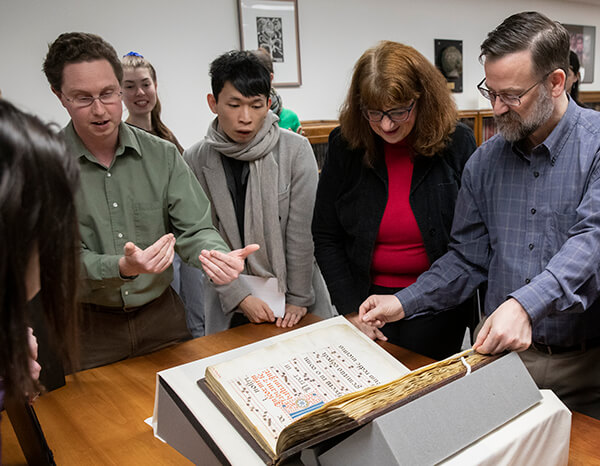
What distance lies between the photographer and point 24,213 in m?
0.54

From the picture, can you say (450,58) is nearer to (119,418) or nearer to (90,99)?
(90,99)

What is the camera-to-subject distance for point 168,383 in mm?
1016

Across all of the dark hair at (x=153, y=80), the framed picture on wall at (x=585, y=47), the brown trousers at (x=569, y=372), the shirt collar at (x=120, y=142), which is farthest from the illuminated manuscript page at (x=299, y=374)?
the framed picture on wall at (x=585, y=47)

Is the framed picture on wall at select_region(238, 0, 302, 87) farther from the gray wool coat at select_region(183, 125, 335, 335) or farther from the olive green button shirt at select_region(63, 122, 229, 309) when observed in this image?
the olive green button shirt at select_region(63, 122, 229, 309)

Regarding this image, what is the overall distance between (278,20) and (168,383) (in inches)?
152

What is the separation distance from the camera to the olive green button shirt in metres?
1.59

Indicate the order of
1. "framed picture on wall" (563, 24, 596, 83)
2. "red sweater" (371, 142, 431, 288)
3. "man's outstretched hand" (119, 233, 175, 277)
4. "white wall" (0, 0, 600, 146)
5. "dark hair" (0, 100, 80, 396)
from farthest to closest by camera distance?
"framed picture on wall" (563, 24, 596, 83) < "white wall" (0, 0, 600, 146) < "red sweater" (371, 142, 431, 288) < "man's outstretched hand" (119, 233, 175, 277) < "dark hair" (0, 100, 80, 396)

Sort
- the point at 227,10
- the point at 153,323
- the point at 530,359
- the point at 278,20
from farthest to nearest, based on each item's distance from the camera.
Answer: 1. the point at 278,20
2. the point at 227,10
3. the point at 153,323
4. the point at 530,359

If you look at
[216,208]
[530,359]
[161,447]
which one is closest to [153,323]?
[216,208]

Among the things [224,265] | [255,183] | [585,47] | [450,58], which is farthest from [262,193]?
[585,47]

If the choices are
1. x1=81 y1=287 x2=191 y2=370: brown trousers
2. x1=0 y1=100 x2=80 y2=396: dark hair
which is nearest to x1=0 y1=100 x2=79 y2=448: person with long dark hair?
x1=0 y1=100 x2=80 y2=396: dark hair

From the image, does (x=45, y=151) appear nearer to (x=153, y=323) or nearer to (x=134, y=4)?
(x=153, y=323)

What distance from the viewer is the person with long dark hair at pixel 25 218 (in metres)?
0.52

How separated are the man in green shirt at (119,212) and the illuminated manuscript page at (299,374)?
418mm
